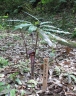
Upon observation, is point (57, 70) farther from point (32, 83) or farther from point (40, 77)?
point (32, 83)

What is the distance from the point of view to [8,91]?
239 centimetres

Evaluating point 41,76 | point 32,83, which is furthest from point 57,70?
point 32,83

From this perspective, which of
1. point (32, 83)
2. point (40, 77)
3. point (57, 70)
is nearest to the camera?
point (32, 83)

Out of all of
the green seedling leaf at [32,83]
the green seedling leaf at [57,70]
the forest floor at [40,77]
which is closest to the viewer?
the forest floor at [40,77]

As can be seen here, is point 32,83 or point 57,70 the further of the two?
point 57,70

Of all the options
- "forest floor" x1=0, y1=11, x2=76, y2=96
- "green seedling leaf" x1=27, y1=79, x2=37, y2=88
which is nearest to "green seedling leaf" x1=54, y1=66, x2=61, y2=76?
"forest floor" x1=0, y1=11, x2=76, y2=96

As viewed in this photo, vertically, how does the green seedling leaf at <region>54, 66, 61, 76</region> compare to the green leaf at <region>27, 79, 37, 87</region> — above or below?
above

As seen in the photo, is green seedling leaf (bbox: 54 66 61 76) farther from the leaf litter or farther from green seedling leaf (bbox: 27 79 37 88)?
green seedling leaf (bbox: 27 79 37 88)

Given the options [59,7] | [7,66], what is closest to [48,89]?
[7,66]

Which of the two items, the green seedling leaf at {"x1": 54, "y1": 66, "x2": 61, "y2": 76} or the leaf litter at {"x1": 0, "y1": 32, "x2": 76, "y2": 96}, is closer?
the leaf litter at {"x1": 0, "y1": 32, "x2": 76, "y2": 96}

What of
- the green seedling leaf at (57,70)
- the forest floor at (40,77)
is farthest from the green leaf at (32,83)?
the green seedling leaf at (57,70)

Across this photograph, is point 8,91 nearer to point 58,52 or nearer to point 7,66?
point 7,66

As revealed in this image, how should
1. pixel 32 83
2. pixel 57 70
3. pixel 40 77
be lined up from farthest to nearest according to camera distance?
pixel 57 70 < pixel 40 77 < pixel 32 83

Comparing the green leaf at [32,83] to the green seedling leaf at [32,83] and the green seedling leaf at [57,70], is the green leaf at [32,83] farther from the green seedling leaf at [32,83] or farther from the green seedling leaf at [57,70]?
the green seedling leaf at [57,70]
